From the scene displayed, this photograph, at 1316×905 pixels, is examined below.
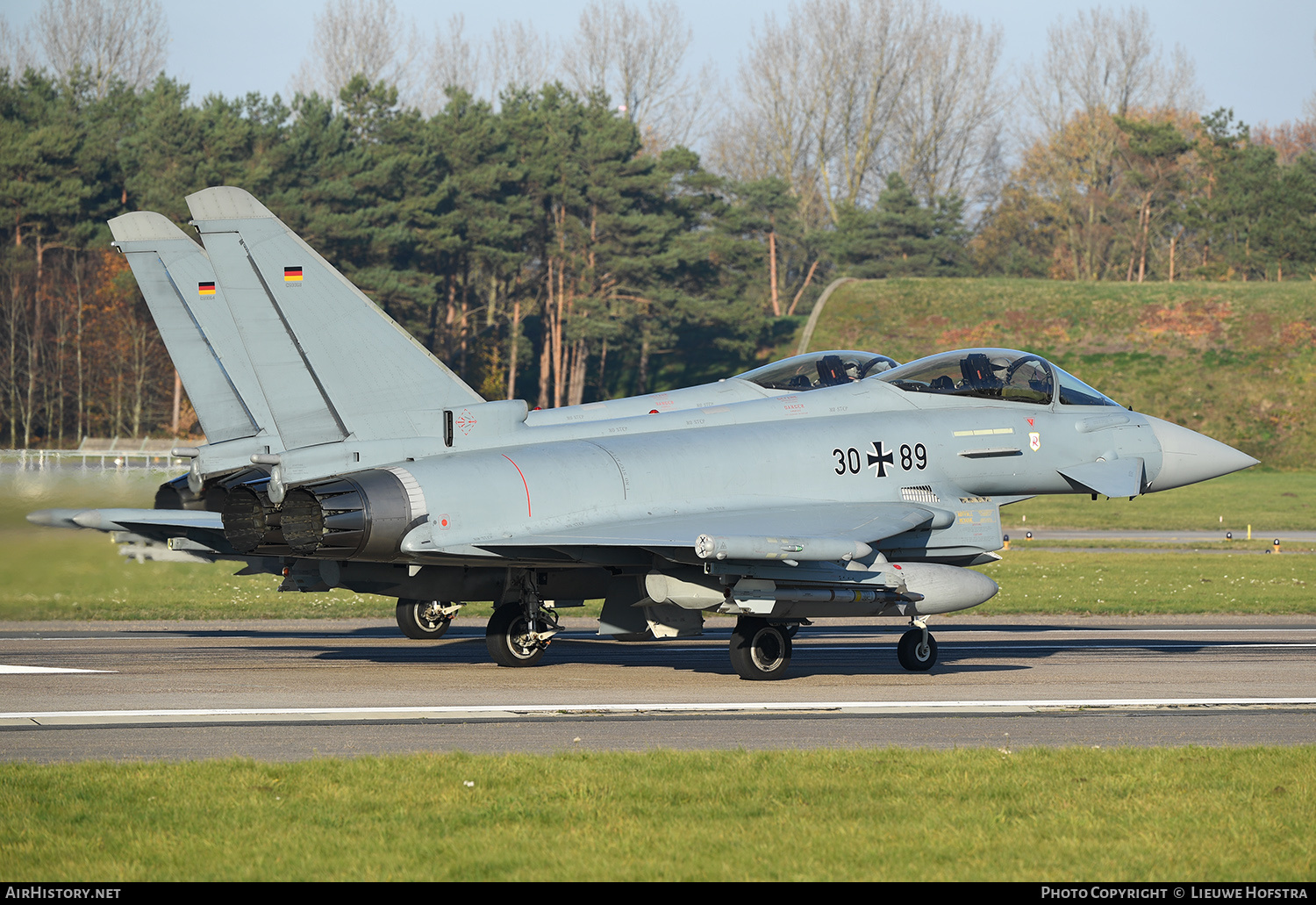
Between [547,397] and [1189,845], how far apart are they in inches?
2700

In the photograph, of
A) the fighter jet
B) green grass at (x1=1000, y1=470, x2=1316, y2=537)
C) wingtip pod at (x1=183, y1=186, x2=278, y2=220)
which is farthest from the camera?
green grass at (x1=1000, y1=470, x2=1316, y2=537)

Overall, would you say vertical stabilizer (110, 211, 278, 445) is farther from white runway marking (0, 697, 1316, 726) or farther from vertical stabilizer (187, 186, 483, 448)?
white runway marking (0, 697, 1316, 726)

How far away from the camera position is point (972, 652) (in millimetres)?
18438

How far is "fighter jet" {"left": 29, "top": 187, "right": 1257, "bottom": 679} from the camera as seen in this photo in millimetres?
13586

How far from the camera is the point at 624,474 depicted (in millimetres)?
14484

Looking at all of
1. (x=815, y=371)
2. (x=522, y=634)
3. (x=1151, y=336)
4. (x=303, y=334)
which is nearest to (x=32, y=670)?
(x=303, y=334)

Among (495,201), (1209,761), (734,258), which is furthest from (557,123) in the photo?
(1209,761)

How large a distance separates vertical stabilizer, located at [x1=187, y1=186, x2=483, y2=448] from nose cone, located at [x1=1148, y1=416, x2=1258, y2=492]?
935 centimetres

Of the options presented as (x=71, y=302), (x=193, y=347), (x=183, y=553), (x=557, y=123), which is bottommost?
(x=183, y=553)

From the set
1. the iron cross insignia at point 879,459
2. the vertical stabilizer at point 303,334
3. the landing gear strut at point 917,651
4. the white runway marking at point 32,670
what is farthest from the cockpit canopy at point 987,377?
the white runway marking at point 32,670

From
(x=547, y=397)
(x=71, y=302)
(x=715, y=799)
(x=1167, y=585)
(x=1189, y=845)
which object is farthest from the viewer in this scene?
(x=547, y=397)

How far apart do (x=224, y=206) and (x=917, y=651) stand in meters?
9.23

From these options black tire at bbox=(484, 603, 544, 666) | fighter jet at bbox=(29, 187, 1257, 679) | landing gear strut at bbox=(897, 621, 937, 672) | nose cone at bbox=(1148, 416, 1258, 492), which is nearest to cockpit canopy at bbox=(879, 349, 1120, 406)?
fighter jet at bbox=(29, 187, 1257, 679)

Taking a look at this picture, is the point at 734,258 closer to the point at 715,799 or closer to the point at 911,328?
the point at 911,328
